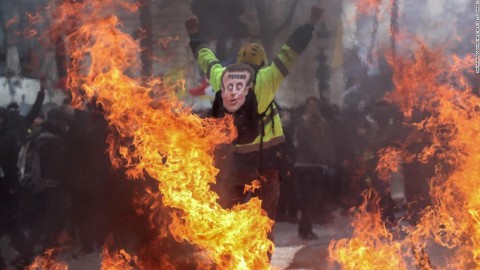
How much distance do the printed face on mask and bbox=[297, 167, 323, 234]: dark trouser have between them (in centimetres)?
84

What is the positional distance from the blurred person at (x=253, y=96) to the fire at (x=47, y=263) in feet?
5.90

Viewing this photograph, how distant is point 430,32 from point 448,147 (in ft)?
3.59

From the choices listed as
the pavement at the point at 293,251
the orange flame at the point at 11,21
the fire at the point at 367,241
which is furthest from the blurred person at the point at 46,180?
the fire at the point at 367,241

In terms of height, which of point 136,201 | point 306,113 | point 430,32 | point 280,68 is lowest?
point 136,201

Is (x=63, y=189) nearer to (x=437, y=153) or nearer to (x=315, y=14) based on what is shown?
(x=315, y=14)

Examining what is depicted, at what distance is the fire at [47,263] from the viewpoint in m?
5.13

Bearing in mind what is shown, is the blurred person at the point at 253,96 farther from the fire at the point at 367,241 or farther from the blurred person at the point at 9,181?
the blurred person at the point at 9,181

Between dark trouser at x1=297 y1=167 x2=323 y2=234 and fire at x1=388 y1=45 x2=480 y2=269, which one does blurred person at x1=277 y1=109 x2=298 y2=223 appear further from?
fire at x1=388 y1=45 x2=480 y2=269

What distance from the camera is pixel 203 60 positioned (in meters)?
5.05

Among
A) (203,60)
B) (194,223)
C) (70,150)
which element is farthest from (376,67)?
(70,150)

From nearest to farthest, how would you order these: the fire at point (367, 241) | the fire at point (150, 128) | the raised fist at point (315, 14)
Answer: the fire at point (150, 128)
the raised fist at point (315, 14)
the fire at point (367, 241)

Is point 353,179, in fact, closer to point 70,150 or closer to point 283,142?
point 283,142

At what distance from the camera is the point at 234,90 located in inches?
198

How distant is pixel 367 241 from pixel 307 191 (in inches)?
29.2
